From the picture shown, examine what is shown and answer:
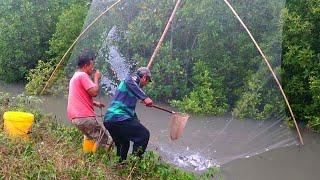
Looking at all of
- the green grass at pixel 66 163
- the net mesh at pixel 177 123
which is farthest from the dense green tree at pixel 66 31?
the net mesh at pixel 177 123

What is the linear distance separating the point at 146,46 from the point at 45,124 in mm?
1813

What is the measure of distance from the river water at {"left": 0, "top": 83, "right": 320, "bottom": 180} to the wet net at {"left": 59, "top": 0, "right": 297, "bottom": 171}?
12 millimetres

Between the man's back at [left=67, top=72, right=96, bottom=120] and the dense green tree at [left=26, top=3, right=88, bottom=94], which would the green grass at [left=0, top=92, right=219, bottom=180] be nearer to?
the man's back at [left=67, top=72, right=96, bottom=120]

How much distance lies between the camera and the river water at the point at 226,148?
18.9ft

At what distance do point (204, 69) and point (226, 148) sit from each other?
120 cm

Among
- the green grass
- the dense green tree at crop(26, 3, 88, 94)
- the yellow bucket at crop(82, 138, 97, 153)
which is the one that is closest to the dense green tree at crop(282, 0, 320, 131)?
the green grass

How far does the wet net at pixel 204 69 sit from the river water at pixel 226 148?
1 cm

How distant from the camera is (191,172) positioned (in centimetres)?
562

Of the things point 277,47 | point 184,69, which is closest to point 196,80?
point 184,69

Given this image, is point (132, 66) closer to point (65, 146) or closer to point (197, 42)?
point (197, 42)

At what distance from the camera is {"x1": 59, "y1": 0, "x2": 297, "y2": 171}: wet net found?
5848 mm

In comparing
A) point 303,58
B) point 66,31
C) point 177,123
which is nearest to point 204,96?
point 177,123

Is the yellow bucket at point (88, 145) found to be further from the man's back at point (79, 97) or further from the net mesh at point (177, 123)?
the net mesh at point (177, 123)

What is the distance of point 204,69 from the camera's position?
641 cm
